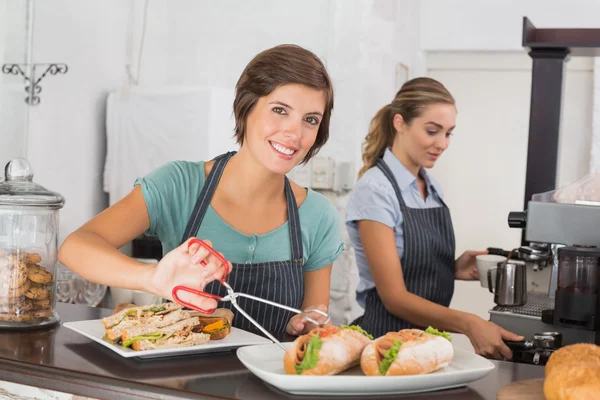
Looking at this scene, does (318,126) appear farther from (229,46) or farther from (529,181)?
(229,46)

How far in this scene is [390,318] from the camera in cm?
255

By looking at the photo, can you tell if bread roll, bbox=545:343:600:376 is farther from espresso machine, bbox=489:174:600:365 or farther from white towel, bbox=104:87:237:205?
white towel, bbox=104:87:237:205

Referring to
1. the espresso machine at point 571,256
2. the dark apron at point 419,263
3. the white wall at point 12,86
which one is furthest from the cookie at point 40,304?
the white wall at point 12,86

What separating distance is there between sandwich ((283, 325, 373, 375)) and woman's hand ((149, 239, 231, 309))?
0.19 metres

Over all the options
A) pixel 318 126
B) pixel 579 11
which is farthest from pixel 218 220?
pixel 579 11

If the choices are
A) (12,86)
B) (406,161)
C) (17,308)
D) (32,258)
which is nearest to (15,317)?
(17,308)

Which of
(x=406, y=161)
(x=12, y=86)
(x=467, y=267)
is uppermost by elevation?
(x=12, y=86)

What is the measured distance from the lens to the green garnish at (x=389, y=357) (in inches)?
43.8

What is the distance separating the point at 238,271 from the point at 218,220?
A: 0.14 metres

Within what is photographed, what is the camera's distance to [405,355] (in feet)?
3.64

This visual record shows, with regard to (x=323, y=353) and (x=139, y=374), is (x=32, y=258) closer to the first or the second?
(x=139, y=374)

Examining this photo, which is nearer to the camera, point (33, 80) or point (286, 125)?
point (286, 125)

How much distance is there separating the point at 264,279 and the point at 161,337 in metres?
0.55

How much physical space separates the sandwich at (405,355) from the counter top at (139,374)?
4 cm
